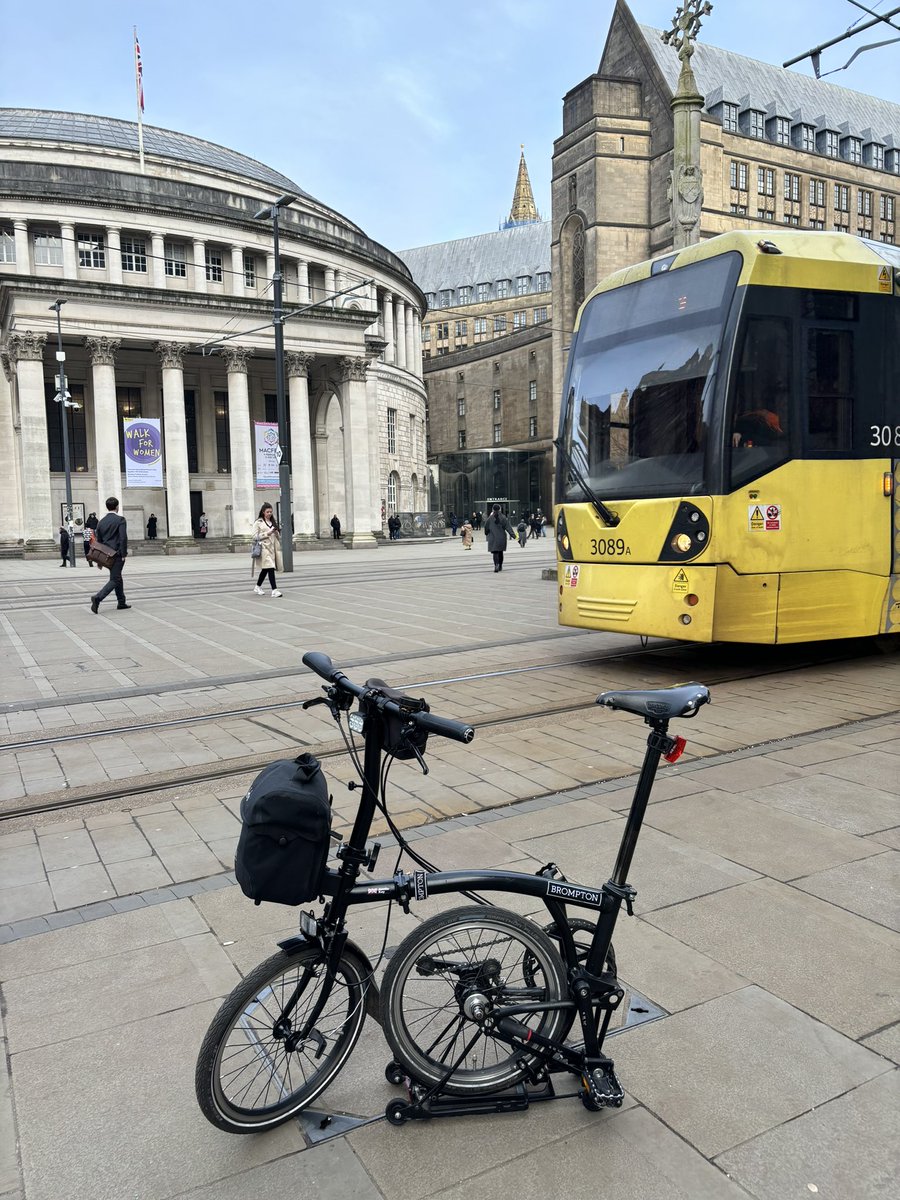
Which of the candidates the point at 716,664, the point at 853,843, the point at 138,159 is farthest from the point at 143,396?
the point at 853,843

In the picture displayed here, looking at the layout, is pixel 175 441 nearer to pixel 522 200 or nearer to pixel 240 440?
pixel 240 440

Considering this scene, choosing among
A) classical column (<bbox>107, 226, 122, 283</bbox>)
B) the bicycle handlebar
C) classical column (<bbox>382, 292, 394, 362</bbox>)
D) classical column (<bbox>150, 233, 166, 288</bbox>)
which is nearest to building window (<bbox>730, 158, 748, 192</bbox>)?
classical column (<bbox>382, 292, 394, 362</bbox>)

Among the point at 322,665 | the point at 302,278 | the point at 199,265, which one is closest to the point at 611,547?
the point at 322,665

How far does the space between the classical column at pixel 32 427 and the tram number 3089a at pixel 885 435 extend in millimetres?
39160

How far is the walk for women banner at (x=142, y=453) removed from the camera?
3534cm

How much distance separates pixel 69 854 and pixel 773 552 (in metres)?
6.12

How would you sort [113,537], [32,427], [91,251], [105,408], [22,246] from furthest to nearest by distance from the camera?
[91,251]
[22,246]
[105,408]
[32,427]
[113,537]

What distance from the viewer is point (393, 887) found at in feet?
8.00

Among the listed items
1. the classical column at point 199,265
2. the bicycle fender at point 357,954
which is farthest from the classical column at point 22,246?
the bicycle fender at point 357,954

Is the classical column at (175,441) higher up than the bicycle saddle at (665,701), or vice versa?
the classical column at (175,441)

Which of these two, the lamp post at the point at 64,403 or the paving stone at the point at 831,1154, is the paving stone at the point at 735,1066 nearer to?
the paving stone at the point at 831,1154

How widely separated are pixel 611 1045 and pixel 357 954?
3.11 ft

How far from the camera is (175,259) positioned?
5284cm

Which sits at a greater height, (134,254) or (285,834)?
(134,254)
